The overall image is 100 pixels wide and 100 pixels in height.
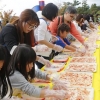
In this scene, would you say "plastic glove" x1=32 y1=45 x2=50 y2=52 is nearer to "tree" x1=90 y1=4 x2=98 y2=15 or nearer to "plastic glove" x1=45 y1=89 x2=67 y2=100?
"plastic glove" x1=45 y1=89 x2=67 y2=100

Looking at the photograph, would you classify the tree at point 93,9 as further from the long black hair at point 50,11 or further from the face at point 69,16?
the long black hair at point 50,11

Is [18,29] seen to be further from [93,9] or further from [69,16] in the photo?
[93,9]

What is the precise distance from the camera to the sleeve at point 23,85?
115 cm

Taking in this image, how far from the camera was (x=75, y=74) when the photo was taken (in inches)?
65.7

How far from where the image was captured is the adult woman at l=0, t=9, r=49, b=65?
4.64ft

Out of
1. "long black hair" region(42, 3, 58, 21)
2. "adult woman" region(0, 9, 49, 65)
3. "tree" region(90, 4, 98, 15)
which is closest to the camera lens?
"adult woman" region(0, 9, 49, 65)

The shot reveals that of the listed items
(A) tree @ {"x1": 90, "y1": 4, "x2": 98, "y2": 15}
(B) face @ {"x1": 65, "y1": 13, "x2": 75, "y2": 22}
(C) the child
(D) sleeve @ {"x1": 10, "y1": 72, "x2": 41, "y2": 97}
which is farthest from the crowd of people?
(A) tree @ {"x1": 90, "y1": 4, "x2": 98, "y2": 15}

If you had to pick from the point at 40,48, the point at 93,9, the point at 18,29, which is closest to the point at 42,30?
the point at 40,48

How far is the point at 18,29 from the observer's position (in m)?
1.48

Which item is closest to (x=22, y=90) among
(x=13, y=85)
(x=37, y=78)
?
(x=13, y=85)

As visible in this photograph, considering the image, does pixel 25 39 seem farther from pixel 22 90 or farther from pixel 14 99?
pixel 14 99

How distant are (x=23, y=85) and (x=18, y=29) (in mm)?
484

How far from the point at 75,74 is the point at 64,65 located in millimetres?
297

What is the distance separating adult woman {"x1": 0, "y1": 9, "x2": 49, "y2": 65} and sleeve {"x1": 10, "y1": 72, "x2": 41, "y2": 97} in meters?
0.29
